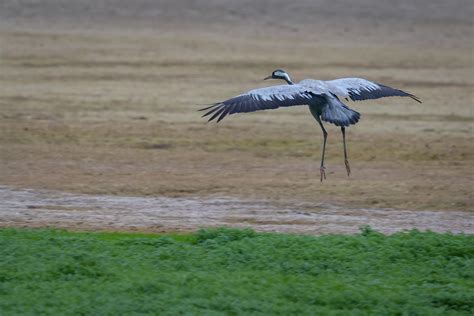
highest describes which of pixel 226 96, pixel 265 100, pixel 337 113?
pixel 265 100

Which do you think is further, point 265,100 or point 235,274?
point 265,100

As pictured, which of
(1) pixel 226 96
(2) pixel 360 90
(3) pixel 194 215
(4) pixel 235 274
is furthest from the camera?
(1) pixel 226 96

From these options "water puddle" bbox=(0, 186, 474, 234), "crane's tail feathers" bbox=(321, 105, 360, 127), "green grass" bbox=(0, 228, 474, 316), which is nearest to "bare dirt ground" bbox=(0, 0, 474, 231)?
"water puddle" bbox=(0, 186, 474, 234)

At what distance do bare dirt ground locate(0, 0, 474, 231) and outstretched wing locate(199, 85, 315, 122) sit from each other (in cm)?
149

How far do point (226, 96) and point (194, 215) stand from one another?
7.61 m

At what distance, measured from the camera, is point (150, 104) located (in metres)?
17.8

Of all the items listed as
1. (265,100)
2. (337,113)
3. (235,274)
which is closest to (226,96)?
(337,113)

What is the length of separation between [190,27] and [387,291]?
18.6 meters

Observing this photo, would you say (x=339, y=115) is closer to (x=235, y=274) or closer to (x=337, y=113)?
(x=337, y=113)

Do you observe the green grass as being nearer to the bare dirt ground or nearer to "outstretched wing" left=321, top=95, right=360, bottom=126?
"outstretched wing" left=321, top=95, right=360, bottom=126

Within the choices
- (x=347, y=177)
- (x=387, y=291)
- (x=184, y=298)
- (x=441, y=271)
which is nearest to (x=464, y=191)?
(x=347, y=177)

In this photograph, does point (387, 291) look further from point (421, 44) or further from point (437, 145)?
point (421, 44)

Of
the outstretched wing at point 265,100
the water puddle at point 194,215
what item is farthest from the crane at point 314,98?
the water puddle at point 194,215

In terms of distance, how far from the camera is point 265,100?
995 cm
